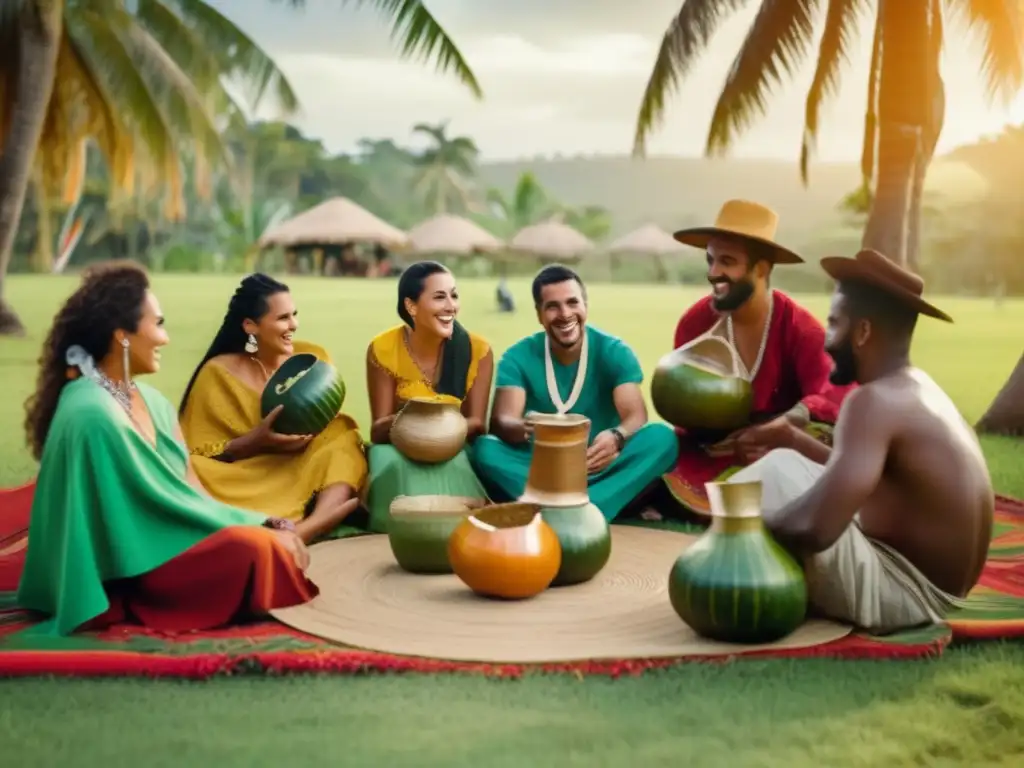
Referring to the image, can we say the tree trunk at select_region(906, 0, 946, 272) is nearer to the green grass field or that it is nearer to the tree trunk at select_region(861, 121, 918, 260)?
the tree trunk at select_region(861, 121, 918, 260)

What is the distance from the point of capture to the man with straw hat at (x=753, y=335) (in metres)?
5.31

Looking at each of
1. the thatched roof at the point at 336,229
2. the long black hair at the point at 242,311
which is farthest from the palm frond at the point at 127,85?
the thatched roof at the point at 336,229

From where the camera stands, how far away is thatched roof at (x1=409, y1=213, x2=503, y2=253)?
35500 millimetres

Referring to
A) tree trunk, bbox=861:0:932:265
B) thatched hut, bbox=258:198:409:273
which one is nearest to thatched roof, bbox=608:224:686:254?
thatched hut, bbox=258:198:409:273

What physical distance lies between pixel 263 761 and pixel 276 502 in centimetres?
228

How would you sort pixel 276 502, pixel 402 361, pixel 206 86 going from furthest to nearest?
pixel 206 86, pixel 402 361, pixel 276 502

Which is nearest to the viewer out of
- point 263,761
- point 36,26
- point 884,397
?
point 263,761

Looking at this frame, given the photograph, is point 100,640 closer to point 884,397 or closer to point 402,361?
point 402,361

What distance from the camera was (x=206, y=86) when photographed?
13.5 m

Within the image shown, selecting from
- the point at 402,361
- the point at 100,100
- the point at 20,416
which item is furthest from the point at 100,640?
the point at 100,100

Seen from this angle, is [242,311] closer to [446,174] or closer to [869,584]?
[869,584]

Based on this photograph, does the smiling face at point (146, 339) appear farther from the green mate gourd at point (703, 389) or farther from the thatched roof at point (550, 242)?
the thatched roof at point (550, 242)

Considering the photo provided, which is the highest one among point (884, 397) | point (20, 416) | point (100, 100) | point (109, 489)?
point (100, 100)

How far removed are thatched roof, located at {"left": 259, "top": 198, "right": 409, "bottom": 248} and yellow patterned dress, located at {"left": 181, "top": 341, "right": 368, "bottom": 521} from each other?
91.8ft
